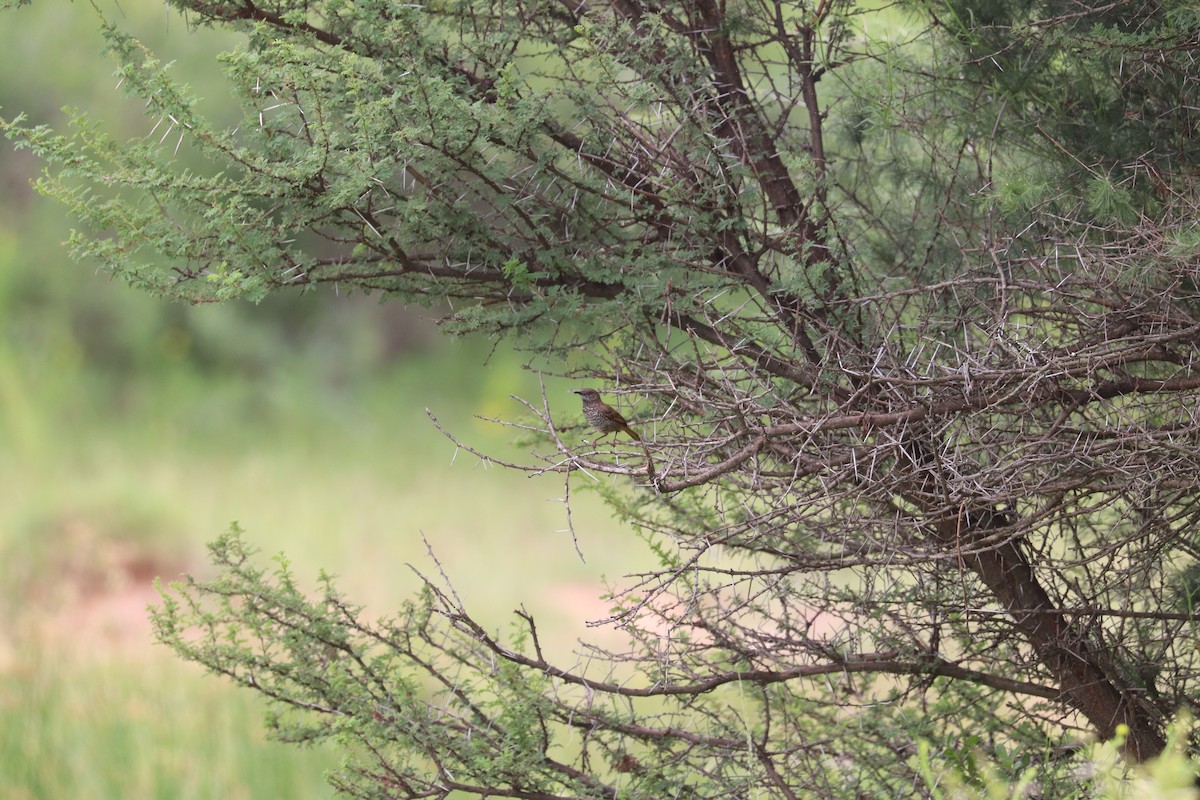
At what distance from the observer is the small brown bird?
3.29 meters

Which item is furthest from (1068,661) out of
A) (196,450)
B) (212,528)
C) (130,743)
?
(196,450)

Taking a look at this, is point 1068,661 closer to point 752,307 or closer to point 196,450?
point 752,307

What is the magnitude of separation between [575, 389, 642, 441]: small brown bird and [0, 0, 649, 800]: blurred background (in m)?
4.39

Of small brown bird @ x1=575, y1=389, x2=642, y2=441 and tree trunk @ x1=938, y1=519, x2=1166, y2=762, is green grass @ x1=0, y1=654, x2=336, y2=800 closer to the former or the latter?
A: small brown bird @ x1=575, y1=389, x2=642, y2=441

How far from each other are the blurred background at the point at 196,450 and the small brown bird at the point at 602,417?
14.4 ft

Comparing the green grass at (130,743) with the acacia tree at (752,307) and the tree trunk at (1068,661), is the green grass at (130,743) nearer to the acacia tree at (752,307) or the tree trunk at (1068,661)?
the acacia tree at (752,307)

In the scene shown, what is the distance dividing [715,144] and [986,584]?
129cm

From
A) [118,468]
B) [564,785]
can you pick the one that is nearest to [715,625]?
[564,785]

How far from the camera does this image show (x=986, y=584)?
310 cm

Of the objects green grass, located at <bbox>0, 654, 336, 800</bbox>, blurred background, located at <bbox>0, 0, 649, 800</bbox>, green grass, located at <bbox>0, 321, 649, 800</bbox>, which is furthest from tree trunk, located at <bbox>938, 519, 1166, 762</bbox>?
blurred background, located at <bbox>0, 0, 649, 800</bbox>

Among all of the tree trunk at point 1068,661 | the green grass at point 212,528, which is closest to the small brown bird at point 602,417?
the tree trunk at point 1068,661

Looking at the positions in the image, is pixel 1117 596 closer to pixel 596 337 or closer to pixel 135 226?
pixel 596 337

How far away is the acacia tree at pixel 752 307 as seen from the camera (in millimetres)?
2611

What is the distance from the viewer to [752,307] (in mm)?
3193
